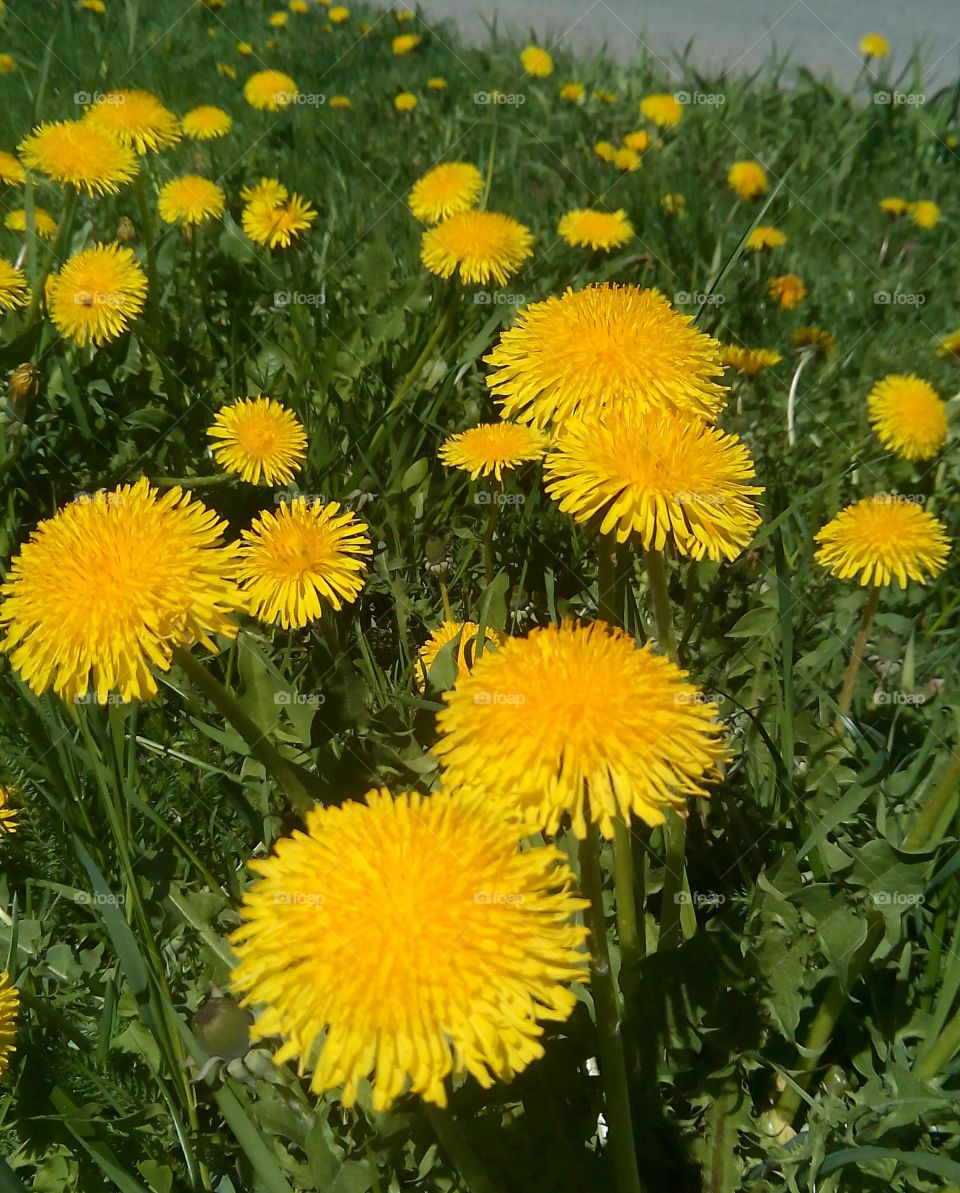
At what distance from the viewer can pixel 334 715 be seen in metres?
1.54

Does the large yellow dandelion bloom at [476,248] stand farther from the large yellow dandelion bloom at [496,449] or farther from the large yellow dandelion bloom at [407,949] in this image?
the large yellow dandelion bloom at [407,949]

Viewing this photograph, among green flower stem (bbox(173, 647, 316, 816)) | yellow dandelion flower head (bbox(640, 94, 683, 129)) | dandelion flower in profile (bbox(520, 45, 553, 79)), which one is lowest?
green flower stem (bbox(173, 647, 316, 816))

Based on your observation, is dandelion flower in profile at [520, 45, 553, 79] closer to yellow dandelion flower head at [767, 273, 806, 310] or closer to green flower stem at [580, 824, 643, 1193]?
yellow dandelion flower head at [767, 273, 806, 310]

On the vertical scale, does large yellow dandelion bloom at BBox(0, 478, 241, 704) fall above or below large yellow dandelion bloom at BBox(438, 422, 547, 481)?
below

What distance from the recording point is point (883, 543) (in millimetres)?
1694

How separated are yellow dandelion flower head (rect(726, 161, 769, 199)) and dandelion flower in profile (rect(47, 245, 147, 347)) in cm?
225

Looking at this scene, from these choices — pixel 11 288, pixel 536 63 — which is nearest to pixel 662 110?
pixel 536 63

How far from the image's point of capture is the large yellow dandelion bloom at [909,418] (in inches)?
85.7

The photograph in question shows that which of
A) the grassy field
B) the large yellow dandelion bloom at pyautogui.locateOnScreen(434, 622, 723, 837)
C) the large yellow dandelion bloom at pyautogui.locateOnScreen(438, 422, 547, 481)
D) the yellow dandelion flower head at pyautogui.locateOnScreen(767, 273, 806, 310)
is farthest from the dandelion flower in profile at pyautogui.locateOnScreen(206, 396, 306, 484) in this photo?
the yellow dandelion flower head at pyautogui.locateOnScreen(767, 273, 806, 310)

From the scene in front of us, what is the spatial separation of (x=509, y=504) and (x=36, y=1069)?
4.33 feet

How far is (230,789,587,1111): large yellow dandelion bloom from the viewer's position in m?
0.76

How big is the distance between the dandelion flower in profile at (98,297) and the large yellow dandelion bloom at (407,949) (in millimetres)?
1590

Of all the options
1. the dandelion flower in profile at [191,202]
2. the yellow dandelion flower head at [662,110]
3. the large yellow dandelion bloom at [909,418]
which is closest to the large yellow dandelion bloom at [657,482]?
the large yellow dandelion bloom at [909,418]

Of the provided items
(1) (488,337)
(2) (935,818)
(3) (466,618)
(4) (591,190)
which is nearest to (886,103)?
(4) (591,190)
